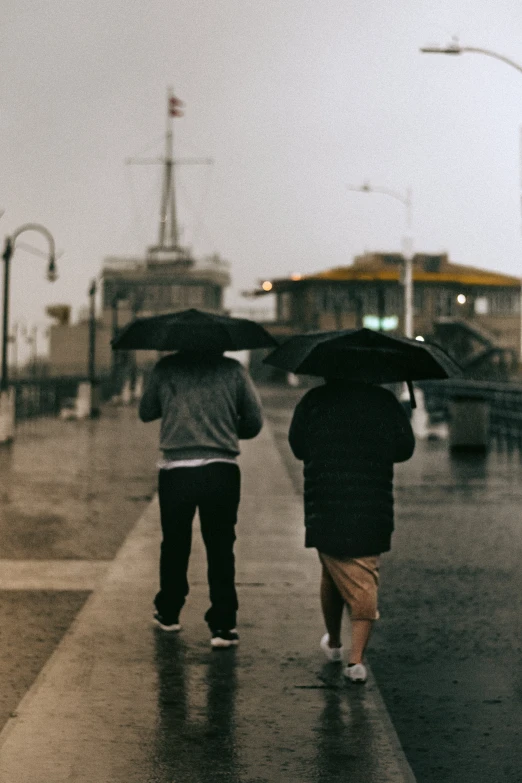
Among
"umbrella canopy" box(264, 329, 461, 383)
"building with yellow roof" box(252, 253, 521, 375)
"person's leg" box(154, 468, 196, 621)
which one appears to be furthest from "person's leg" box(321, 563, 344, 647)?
"building with yellow roof" box(252, 253, 521, 375)

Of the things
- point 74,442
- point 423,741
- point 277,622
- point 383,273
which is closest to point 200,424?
point 277,622

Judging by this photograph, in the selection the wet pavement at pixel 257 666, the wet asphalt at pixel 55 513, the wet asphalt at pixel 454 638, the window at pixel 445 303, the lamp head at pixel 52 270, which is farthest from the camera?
the window at pixel 445 303

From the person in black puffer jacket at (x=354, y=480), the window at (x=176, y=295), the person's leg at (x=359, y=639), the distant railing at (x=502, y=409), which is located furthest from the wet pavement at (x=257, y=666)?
the window at (x=176, y=295)

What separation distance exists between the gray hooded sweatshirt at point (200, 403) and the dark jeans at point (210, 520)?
0.37ft

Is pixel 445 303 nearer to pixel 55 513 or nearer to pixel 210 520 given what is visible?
pixel 55 513

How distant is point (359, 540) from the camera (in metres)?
6.07

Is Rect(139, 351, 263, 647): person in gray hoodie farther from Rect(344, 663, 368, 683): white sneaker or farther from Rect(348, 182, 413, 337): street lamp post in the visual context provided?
Rect(348, 182, 413, 337): street lamp post

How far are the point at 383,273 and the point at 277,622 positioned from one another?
315 feet

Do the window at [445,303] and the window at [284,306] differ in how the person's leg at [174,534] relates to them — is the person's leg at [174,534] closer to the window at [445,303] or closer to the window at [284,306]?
the window at [445,303]

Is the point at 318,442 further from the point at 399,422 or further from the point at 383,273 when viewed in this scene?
the point at 383,273

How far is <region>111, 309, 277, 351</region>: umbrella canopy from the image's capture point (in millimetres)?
6820

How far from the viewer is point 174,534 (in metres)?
7.01

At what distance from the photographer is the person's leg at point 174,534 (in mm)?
6844

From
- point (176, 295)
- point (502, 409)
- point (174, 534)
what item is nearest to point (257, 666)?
point (174, 534)
